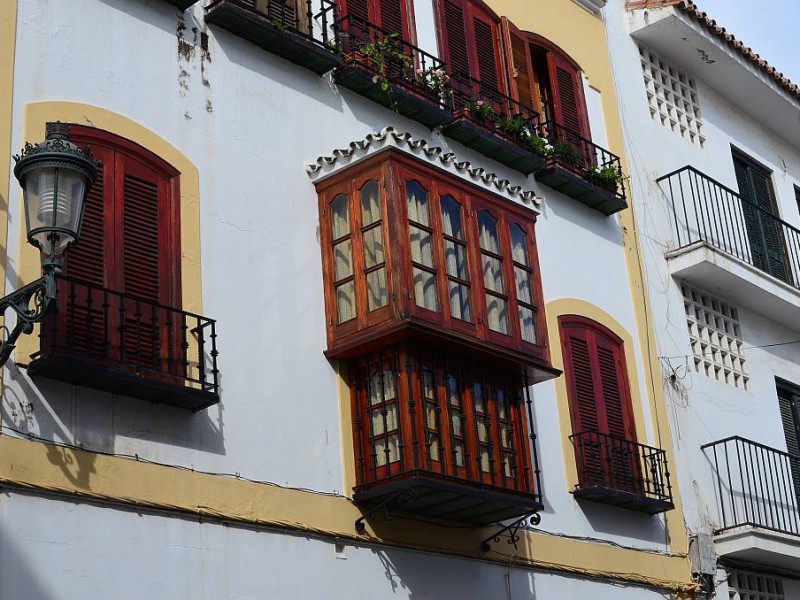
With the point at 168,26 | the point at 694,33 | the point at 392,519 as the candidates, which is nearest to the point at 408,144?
the point at 168,26

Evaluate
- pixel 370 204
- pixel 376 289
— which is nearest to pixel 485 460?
pixel 376 289

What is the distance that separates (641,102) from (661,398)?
429 centimetres

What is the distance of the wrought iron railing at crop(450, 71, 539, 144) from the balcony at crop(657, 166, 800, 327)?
2.78m

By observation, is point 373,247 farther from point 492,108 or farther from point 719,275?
→ point 719,275

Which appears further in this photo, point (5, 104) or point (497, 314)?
point (497, 314)

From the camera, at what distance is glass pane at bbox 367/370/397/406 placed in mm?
11141

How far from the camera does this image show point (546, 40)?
635 inches

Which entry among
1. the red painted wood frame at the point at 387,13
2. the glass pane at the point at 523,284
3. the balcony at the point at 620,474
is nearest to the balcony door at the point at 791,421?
the balcony at the point at 620,474

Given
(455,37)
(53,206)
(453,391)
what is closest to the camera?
(53,206)

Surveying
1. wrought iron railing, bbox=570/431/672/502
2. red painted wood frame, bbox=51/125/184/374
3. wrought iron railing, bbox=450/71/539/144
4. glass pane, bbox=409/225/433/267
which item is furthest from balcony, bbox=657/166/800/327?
red painted wood frame, bbox=51/125/184/374

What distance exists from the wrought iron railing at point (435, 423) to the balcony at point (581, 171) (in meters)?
3.78

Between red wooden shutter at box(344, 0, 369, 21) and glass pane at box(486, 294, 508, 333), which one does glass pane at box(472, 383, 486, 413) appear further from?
red wooden shutter at box(344, 0, 369, 21)

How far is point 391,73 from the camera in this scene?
13219mm

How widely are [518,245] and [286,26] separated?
9.63 ft
